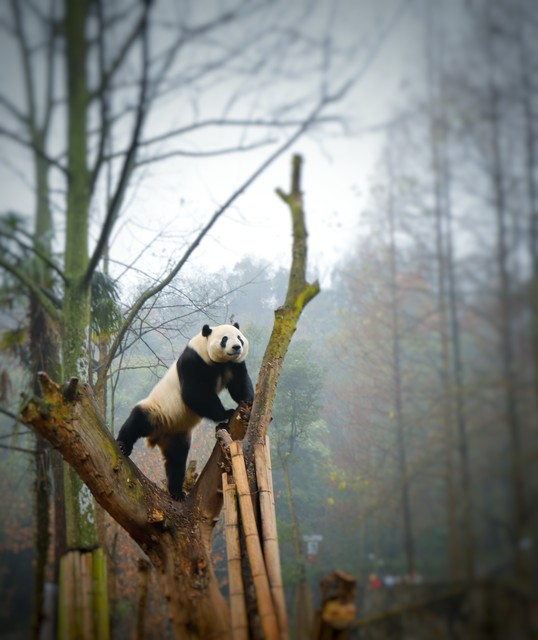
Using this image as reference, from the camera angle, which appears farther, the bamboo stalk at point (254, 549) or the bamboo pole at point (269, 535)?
the bamboo pole at point (269, 535)

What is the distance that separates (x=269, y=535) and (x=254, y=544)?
14cm


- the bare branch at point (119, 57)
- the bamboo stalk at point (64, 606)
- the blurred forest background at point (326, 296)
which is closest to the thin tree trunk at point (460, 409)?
the blurred forest background at point (326, 296)

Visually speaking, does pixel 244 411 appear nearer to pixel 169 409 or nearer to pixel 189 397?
pixel 189 397

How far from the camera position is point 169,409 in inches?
149

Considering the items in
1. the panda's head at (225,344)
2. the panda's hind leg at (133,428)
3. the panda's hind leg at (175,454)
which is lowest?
the panda's hind leg at (175,454)

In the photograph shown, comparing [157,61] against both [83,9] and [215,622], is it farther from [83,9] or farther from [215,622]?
[215,622]

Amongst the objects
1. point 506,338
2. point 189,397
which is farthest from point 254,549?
point 506,338

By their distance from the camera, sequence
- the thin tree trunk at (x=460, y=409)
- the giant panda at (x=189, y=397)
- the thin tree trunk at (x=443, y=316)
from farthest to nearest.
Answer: the thin tree trunk at (x=443, y=316), the thin tree trunk at (x=460, y=409), the giant panda at (x=189, y=397)

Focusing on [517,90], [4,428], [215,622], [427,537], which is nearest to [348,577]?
[215,622]

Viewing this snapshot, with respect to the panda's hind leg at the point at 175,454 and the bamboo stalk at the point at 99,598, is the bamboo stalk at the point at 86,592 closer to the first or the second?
the bamboo stalk at the point at 99,598

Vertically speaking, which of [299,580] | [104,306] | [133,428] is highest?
[104,306]

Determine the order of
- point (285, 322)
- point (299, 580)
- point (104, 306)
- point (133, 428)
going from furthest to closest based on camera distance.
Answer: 1. point (104, 306)
2. point (299, 580)
3. point (133, 428)
4. point (285, 322)

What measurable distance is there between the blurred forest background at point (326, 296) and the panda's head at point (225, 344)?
0.81 m

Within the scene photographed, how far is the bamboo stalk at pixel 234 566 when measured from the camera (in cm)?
267
